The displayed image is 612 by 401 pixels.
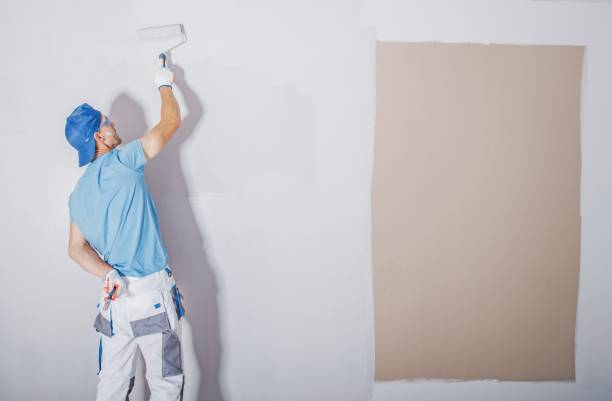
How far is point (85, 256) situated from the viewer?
1.37m

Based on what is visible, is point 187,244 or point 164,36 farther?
point 187,244

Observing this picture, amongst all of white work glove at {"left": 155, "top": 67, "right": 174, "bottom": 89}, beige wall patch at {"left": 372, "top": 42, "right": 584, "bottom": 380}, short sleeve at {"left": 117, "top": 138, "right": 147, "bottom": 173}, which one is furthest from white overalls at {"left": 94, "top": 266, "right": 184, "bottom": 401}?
beige wall patch at {"left": 372, "top": 42, "right": 584, "bottom": 380}

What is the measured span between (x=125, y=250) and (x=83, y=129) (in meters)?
0.46

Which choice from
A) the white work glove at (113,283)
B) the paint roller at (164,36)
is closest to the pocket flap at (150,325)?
the white work glove at (113,283)

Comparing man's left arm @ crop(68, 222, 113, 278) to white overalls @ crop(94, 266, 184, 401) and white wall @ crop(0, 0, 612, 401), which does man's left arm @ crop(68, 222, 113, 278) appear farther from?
white wall @ crop(0, 0, 612, 401)

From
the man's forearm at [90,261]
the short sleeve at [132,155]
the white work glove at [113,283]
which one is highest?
the short sleeve at [132,155]

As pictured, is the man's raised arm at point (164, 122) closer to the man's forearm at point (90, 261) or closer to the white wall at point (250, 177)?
the white wall at point (250, 177)

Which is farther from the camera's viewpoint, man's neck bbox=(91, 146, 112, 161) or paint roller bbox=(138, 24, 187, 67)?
paint roller bbox=(138, 24, 187, 67)

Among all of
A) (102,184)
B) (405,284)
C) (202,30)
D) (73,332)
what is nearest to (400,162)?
(405,284)

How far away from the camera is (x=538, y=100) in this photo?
5.38 ft

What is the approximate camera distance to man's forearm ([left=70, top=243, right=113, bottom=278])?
1.34 meters

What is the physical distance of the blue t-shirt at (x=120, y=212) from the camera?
51.9 inches

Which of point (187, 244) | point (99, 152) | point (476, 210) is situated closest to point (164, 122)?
point (99, 152)

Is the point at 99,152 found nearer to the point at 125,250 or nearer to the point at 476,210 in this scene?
the point at 125,250
